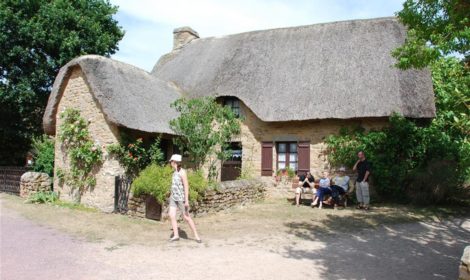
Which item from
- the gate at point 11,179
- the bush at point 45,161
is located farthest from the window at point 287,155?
the gate at point 11,179

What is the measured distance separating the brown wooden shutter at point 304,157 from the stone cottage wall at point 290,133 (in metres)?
0.14

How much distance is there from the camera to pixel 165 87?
14.4 m

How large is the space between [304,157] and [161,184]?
5676 mm

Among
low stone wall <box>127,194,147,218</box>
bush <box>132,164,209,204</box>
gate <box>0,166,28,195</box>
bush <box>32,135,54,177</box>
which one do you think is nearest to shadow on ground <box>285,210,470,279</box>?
bush <box>132,164,209,204</box>

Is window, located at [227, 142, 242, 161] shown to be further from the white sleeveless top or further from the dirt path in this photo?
the white sleeveless top

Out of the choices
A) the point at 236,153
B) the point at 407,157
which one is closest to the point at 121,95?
the point at 236,153

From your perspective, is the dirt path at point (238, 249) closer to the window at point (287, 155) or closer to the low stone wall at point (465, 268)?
the low stone wall at point (465, 268)

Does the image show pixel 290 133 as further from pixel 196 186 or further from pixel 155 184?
pixel 155 184

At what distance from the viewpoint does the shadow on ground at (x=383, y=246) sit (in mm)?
5348

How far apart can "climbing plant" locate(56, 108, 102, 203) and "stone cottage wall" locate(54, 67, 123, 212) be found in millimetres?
157

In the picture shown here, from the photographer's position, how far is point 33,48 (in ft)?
49.8

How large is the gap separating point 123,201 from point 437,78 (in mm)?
10724

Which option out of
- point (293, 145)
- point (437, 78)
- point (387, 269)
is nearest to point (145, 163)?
point (293, 145)

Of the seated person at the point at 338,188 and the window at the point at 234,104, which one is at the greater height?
the window at the point at 234,104
